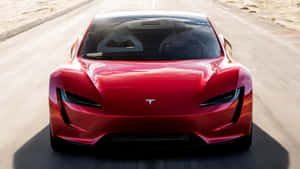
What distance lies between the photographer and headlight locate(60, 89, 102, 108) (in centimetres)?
421

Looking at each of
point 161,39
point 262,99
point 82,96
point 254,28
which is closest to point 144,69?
point 82,96

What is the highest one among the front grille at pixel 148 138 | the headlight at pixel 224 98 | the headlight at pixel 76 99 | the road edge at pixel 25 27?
the headlight at pixel 76 99

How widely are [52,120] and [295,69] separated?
21.5 feet

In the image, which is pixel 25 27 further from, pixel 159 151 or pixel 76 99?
pixel 159 151

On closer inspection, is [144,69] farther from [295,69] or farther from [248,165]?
[295,69]

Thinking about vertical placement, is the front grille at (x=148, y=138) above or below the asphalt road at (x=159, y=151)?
above

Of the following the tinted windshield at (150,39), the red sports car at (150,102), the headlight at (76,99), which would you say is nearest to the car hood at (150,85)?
the red sports car at (150,102)

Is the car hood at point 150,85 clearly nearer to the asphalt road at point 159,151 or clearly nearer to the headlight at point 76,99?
the headlight at point 76,99

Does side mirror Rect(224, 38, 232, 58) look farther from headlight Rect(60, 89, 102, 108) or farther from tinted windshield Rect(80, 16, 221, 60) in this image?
headlight Rect(60, 89, 102, 108)

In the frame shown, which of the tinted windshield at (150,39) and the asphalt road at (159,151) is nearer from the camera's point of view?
the asphalt road at (159,151)

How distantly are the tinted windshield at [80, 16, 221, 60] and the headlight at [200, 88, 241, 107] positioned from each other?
98cm

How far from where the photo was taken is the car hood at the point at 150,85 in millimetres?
4137

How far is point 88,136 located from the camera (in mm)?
4234

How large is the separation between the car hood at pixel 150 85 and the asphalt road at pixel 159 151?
429mm
